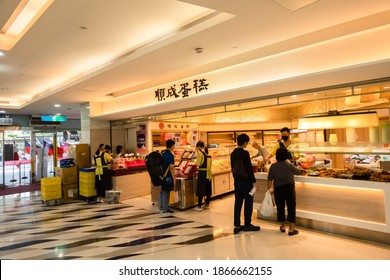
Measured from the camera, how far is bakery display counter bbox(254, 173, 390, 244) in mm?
3742

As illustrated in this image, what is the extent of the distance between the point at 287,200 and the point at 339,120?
2.21 m

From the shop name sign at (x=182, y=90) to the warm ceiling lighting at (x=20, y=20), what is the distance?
298cm

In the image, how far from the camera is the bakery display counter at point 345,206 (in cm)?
374

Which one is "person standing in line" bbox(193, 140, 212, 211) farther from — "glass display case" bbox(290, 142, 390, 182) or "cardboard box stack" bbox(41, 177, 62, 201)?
"cardboard box stack" bbox(41, 177, 62, 201)

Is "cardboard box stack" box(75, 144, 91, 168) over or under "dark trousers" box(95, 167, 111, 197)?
over

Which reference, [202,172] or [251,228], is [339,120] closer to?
[251,228]

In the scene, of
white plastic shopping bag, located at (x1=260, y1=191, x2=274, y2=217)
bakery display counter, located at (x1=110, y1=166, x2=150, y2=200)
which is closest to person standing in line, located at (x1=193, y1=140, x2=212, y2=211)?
white plastic shopping bag, located at (x1=260, y1=191, x2=274, y2=217)

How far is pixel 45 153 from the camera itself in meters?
12.2

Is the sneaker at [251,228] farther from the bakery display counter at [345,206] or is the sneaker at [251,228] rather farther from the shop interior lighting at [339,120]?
the shop interior lighting at [339,120]

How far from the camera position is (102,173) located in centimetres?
719

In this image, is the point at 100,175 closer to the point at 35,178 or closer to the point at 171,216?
the point at 171,216

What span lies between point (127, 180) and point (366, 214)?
5736 millimetres

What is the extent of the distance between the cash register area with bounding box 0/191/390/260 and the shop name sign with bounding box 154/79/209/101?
2.57m
